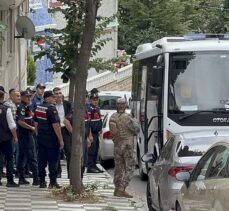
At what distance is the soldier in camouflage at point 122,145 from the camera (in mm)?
16016

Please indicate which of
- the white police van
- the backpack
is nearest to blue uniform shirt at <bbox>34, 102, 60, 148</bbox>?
the backpack

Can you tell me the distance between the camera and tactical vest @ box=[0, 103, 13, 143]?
1601cm

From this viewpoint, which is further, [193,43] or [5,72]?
[5,72]

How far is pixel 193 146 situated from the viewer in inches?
506

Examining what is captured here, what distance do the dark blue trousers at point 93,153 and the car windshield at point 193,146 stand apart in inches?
310

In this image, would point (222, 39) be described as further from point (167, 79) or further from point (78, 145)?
point (78, 145)

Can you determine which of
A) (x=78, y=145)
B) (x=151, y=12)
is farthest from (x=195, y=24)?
(x=78, y=145)

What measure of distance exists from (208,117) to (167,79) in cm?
116

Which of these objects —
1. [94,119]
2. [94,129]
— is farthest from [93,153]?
[94,119]

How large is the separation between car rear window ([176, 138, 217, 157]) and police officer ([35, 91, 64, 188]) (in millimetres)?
3554

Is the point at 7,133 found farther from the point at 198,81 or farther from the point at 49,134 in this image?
the point at 198,81

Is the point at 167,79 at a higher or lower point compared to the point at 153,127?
higher

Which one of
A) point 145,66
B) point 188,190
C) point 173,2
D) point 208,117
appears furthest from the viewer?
point 173,2

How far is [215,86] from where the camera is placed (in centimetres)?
1789
